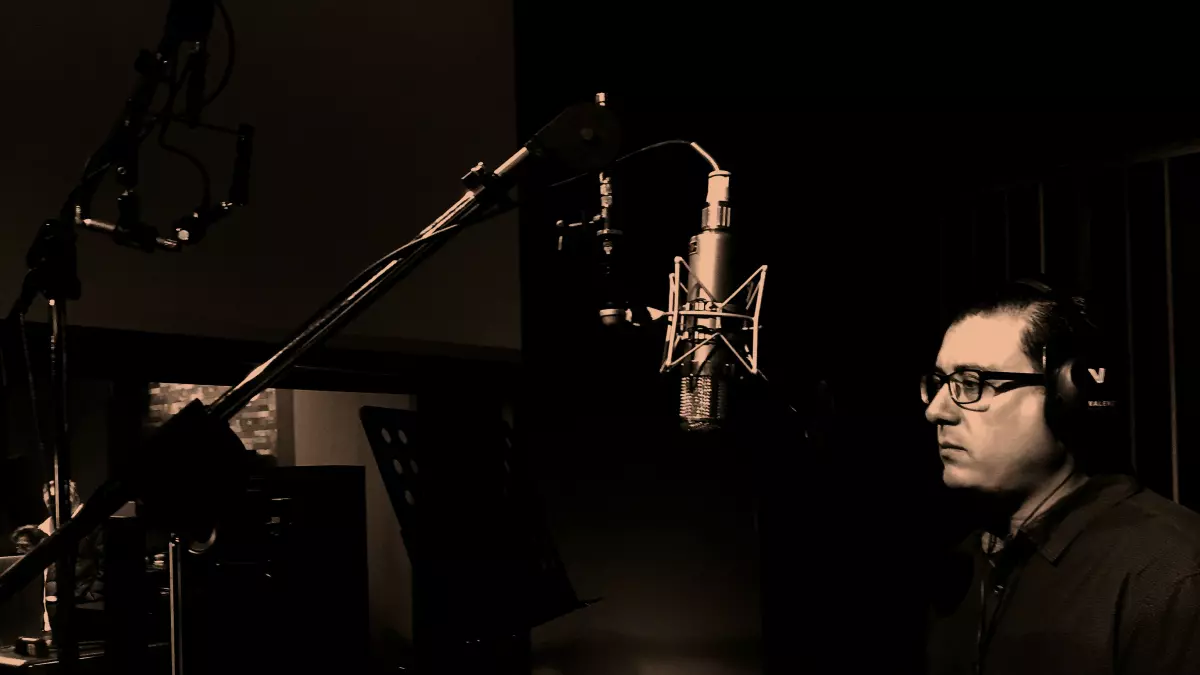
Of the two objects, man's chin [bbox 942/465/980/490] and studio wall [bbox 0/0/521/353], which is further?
man's chin [bbox 942/465/980/490]

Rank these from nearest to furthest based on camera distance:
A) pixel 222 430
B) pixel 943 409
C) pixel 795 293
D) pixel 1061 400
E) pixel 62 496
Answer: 1. pixel 222 430
2. pixel 62 496
3. pixel 1061 400
4. pixel 943 409
5. pixel 795 293

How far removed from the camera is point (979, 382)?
190 cm

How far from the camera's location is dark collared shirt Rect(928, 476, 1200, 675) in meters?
1.62

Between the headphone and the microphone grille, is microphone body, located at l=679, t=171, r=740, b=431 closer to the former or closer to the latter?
the microphone grille

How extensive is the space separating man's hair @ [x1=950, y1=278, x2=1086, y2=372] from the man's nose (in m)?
0.15

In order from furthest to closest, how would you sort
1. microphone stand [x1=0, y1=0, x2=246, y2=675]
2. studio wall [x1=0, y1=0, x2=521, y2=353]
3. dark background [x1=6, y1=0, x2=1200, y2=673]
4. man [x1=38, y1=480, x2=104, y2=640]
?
dark background [x1=6, y1=0, x2=1200, y2=673]
studio wall [x1=0, y1=0, x2=521, y2=353]
man [x1=38, y1=480, x2=104, y2=640]
microphone stand [x1=0, y1=0, x2=246, y2=675]

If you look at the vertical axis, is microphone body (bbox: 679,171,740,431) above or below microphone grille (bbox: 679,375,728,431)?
above

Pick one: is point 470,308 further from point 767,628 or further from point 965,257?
point 965,257

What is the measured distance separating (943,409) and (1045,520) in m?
0.25

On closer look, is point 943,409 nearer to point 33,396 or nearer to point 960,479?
point 960,479

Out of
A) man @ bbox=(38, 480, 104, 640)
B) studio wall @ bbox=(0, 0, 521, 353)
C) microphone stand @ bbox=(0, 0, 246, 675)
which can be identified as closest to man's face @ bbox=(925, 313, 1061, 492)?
studio wall @ bbox=(0, 0, 521, 353)

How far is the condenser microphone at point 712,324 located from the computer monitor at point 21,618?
0.95m

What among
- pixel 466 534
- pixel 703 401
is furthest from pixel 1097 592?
pixel 466 534

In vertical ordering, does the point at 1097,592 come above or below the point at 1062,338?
below
